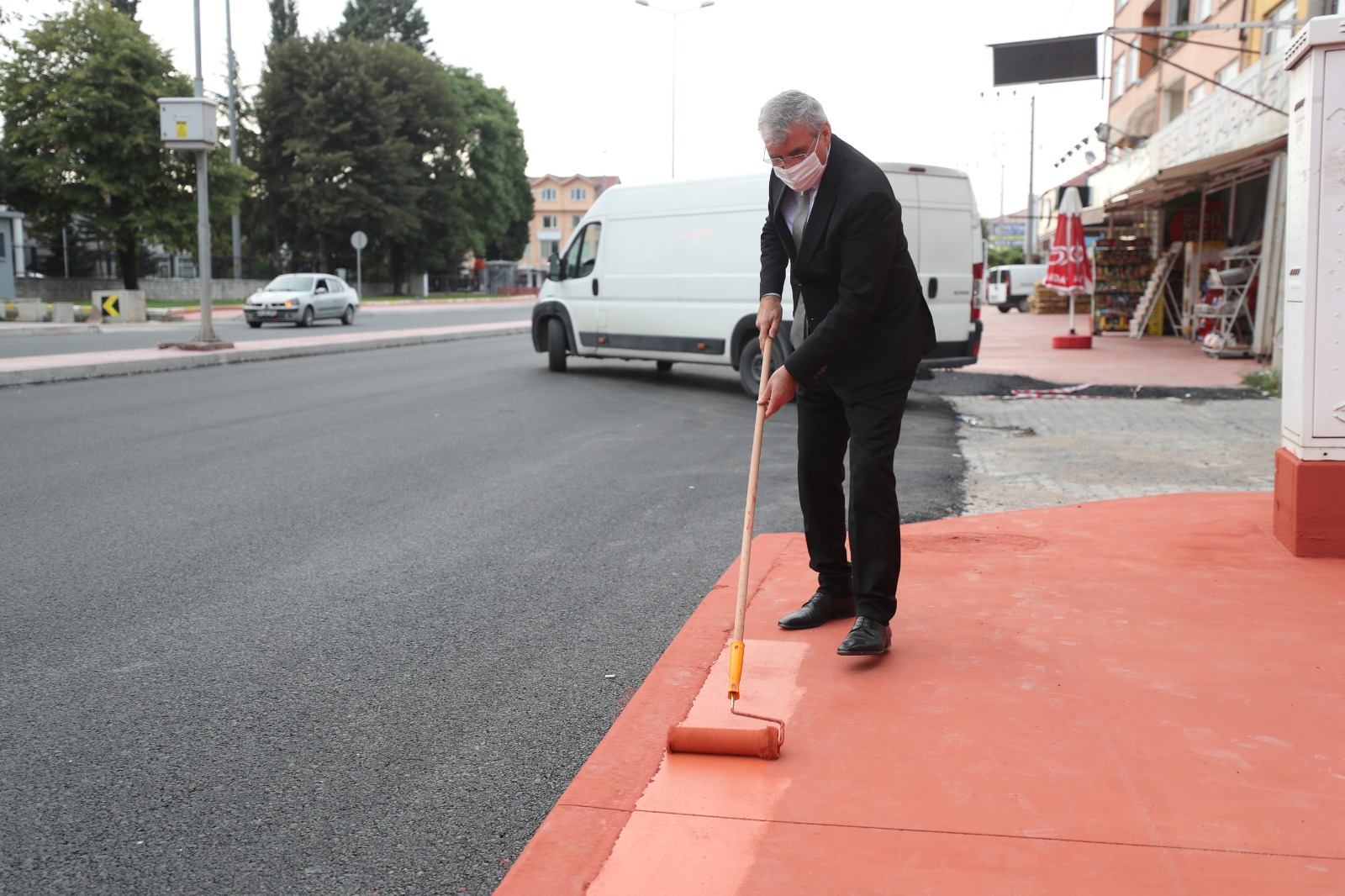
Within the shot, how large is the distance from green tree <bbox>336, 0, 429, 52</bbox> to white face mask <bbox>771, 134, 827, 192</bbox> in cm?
7757

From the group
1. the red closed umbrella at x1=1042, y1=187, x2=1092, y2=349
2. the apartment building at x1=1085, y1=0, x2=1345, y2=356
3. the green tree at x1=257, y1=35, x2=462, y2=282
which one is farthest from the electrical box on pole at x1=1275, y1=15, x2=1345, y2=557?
the green tree at x1=257, y1=35, x2=462, y2=282

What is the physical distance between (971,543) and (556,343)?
10635 millimetres

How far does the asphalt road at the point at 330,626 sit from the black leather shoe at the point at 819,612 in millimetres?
504

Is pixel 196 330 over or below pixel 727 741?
over

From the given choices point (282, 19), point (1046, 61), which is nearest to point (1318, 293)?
point (1046, 61)

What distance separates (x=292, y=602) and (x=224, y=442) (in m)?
4.95

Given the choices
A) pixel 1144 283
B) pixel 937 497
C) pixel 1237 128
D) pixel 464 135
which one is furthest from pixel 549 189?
pixel 937 497

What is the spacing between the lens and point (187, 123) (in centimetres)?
1862

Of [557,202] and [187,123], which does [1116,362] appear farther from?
[557,202]

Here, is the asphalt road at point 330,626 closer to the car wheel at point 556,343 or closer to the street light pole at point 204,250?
the car wheel at point 556,343

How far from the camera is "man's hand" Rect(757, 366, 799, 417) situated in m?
3.85

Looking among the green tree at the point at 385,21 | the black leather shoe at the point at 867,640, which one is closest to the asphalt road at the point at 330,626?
the black leather shoe at the point at 867,640

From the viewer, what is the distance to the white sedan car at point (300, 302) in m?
30.4

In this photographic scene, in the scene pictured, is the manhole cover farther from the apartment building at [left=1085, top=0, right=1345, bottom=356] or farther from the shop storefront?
the shop storefront
